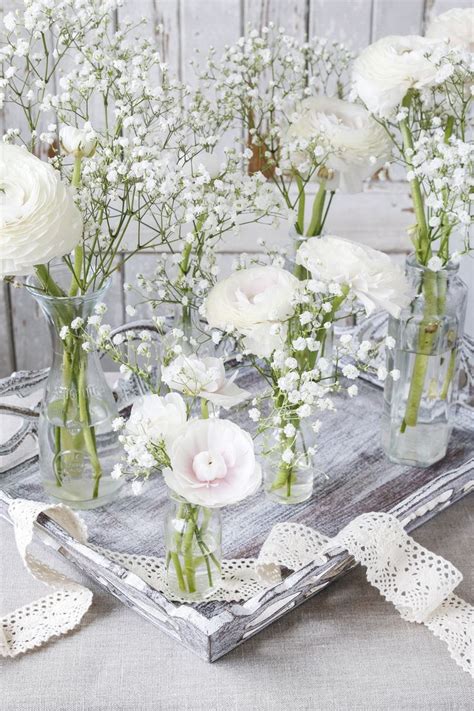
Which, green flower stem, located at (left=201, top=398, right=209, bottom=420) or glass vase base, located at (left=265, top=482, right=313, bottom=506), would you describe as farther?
glass vase base, located at (left=265, top=482, right=313, bottom=506)

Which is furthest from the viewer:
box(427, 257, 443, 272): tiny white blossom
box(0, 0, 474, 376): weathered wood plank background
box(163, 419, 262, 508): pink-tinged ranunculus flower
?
box(0, 0, 474, 376): weathered wood plank background

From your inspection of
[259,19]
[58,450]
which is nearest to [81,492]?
[58,450]

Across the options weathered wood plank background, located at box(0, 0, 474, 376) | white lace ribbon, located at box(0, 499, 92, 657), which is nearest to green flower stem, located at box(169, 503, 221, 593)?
white lace ribbon, located at box(0, 499, 92, 657)

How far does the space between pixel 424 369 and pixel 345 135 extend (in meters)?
0.29

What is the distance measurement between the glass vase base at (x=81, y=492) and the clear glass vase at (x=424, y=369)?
0.35 meters

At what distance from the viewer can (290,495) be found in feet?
3.49

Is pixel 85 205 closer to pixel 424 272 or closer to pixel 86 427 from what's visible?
pixel 86 427

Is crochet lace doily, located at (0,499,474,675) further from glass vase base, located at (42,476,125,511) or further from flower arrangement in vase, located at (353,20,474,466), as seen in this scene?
flower arrangement in vase, located at (353,20,474,466)

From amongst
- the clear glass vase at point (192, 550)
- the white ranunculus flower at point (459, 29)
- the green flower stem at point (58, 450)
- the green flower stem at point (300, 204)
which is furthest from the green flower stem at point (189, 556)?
the white ranunculus flower at point (459, 29)

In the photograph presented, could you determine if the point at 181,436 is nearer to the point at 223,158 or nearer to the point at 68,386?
the point at 68,386

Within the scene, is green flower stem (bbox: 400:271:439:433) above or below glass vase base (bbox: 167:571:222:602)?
above

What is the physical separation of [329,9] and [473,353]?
71cm

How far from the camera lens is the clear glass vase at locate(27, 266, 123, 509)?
1005mm

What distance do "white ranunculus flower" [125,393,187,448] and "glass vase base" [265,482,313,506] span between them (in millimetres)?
297
